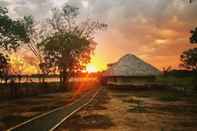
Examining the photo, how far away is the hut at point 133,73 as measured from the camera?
66375 millimetres

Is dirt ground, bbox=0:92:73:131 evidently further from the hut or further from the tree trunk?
the tree trunk

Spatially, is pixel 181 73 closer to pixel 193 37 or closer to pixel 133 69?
pixel 133 69

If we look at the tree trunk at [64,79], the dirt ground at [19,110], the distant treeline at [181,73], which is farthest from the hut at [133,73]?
the dirt ground at [19,110]

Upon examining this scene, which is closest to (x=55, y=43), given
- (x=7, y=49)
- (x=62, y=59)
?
(x=62, y=59)

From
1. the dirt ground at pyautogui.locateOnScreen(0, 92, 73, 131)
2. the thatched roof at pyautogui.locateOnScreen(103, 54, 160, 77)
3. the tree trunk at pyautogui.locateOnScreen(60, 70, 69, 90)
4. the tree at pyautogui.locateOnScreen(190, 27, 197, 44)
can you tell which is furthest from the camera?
the tree trunk at pyautogui.locateOnScreen(60, 70, 69, 90)

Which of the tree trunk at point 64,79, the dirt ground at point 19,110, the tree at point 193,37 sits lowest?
the dirt ground at point 19,110

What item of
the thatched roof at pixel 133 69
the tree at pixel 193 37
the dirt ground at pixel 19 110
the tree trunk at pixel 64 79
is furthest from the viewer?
the tree trunk at pixel 64 79

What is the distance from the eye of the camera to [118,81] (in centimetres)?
7019

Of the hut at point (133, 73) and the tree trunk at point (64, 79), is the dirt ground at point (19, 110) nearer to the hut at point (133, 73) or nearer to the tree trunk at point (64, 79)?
the hut at point (133, 73)

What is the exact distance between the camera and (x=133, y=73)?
218 feet

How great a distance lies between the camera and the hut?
66375 millimetres

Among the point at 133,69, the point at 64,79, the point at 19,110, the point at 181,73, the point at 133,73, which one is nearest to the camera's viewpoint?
the point at 19,110

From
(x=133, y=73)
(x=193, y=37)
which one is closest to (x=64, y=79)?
(x=133, y=73)

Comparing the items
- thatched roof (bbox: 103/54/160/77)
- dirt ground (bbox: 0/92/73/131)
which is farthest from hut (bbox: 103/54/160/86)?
dirt ground (bbox: 0/92/73/131)
